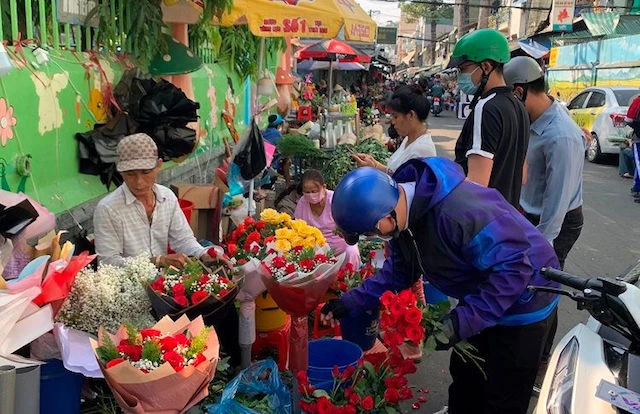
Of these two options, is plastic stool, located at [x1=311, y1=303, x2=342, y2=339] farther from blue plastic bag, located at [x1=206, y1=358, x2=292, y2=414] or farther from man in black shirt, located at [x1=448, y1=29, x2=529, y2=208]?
man in black shirt, located at [x1=448, y1=29, x2=529, y2=208]

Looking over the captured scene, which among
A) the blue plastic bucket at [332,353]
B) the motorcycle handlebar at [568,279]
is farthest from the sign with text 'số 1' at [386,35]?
the motorcycle handlebar at [568,279]

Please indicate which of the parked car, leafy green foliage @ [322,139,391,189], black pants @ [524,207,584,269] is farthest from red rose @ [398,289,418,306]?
the parked car

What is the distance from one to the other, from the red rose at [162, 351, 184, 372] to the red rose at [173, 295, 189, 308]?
18.2 inches

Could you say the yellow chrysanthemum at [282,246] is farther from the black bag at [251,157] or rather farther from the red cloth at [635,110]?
the red cloth at [635,110]

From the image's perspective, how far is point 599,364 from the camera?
2037mm

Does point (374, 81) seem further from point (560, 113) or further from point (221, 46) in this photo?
point (560, 113)

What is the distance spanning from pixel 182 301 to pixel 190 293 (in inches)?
4.4

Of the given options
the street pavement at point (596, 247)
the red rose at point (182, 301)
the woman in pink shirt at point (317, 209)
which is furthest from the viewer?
the woman in pink shirt at point (317, 209)

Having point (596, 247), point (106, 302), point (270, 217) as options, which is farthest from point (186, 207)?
point (596, 247)

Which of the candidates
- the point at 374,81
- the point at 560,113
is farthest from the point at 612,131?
the point at 374,81

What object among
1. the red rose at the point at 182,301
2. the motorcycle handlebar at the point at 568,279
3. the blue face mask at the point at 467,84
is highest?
the blue face mask at the point at 467,84

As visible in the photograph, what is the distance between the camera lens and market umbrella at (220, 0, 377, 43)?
5262 mm

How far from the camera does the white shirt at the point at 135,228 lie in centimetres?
338

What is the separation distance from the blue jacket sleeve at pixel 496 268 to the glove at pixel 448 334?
0.07ft
